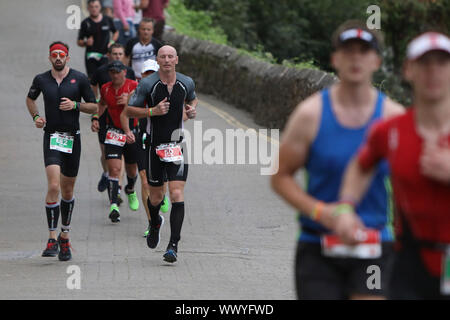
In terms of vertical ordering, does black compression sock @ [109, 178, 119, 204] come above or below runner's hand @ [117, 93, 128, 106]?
below

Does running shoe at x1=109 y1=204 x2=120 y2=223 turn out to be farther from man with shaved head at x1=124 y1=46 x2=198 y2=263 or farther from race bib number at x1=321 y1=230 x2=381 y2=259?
race bib number at x1=321 y1=230 x2=381 y2=259

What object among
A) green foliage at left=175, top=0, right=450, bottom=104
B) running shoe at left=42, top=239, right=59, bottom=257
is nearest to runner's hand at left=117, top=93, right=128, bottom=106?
running shoe at left=42, top=239, right=59, bottom=257

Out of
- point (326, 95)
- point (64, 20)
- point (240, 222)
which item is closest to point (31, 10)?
point (64, 20)

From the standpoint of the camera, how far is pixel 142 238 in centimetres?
1283

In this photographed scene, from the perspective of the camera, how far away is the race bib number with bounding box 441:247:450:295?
4867 mm

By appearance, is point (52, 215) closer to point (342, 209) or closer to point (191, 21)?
point (342, 209)

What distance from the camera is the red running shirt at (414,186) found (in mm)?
4824

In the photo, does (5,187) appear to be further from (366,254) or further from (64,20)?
(64,20)

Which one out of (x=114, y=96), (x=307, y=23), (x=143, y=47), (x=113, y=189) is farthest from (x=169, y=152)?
(x=307, y=23)

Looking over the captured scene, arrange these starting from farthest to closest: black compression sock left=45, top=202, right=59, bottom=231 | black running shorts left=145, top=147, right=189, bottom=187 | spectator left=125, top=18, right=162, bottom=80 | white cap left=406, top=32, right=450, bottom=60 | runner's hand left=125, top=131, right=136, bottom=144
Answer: spectator left=125, top=18, right=162, bottom=80 < runner's hand left=125, top=131, right=136, bottom=144 < black compression sock left=45, top=202, right=59, bottom=231 < black running shorts left=145, top=147, right=189, bottom=187 < white cap left=406, top=32, right=450, bottom=60

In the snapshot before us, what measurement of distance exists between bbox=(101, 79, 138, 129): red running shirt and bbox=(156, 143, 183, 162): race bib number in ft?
8.64

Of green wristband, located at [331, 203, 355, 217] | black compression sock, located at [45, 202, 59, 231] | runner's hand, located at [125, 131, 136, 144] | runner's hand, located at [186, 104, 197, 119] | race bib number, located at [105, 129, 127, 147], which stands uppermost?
green wristband, located at [331, 203, 355, 217]

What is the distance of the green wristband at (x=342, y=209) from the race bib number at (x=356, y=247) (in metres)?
0.39
